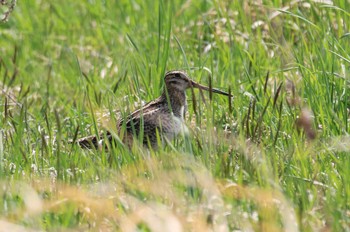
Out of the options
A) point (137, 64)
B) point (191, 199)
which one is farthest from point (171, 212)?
point (137, 64)

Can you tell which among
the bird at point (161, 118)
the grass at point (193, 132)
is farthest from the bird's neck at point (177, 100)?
the grass at point (193, 132)

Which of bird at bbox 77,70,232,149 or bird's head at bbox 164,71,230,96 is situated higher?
Result: bird's head at bbox 164,71,230,96

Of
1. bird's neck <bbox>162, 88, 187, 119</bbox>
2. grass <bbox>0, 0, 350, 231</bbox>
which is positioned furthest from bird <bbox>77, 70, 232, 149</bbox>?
grass <bbox>0, 0, 350, 231</bbox>

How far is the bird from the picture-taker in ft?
19.8

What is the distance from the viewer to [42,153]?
Answer: 18.5ft

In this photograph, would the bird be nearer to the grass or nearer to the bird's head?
the bird's head

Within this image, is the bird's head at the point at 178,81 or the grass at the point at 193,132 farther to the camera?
the bird's head at the point at 178,81

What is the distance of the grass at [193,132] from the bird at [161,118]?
4.5 inches

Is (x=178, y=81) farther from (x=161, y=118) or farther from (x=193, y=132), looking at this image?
(x=193, y=132)

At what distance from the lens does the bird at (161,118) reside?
6.03 meters

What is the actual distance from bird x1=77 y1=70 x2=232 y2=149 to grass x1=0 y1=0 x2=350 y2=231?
12 centimetres

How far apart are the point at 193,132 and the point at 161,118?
835 mm

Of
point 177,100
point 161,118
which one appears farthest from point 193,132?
point 177,100

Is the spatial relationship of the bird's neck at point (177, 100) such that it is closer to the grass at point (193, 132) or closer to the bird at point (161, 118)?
the bird at point (161, 118)
